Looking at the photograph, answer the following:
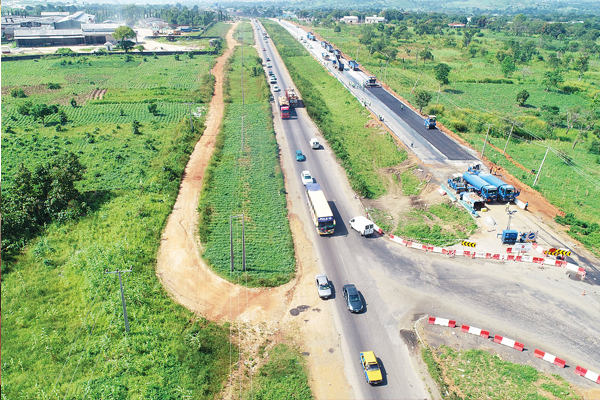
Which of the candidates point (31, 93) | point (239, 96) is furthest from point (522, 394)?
point (31, 93)

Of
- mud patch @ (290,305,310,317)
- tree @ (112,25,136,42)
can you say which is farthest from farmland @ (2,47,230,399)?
tree @ (112,25,136,42)

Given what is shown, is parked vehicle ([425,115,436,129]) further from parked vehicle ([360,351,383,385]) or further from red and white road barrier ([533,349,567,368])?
parked vehicle ([360,351,383,385])

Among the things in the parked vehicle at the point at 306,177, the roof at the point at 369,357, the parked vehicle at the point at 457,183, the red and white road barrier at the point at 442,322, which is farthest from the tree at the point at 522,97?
the roof at the point at 369,357

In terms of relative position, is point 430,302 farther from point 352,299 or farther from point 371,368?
point 371,368

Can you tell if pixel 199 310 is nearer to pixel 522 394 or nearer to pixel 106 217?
pixel 106 217

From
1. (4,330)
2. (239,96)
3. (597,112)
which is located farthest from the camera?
(239,96)
